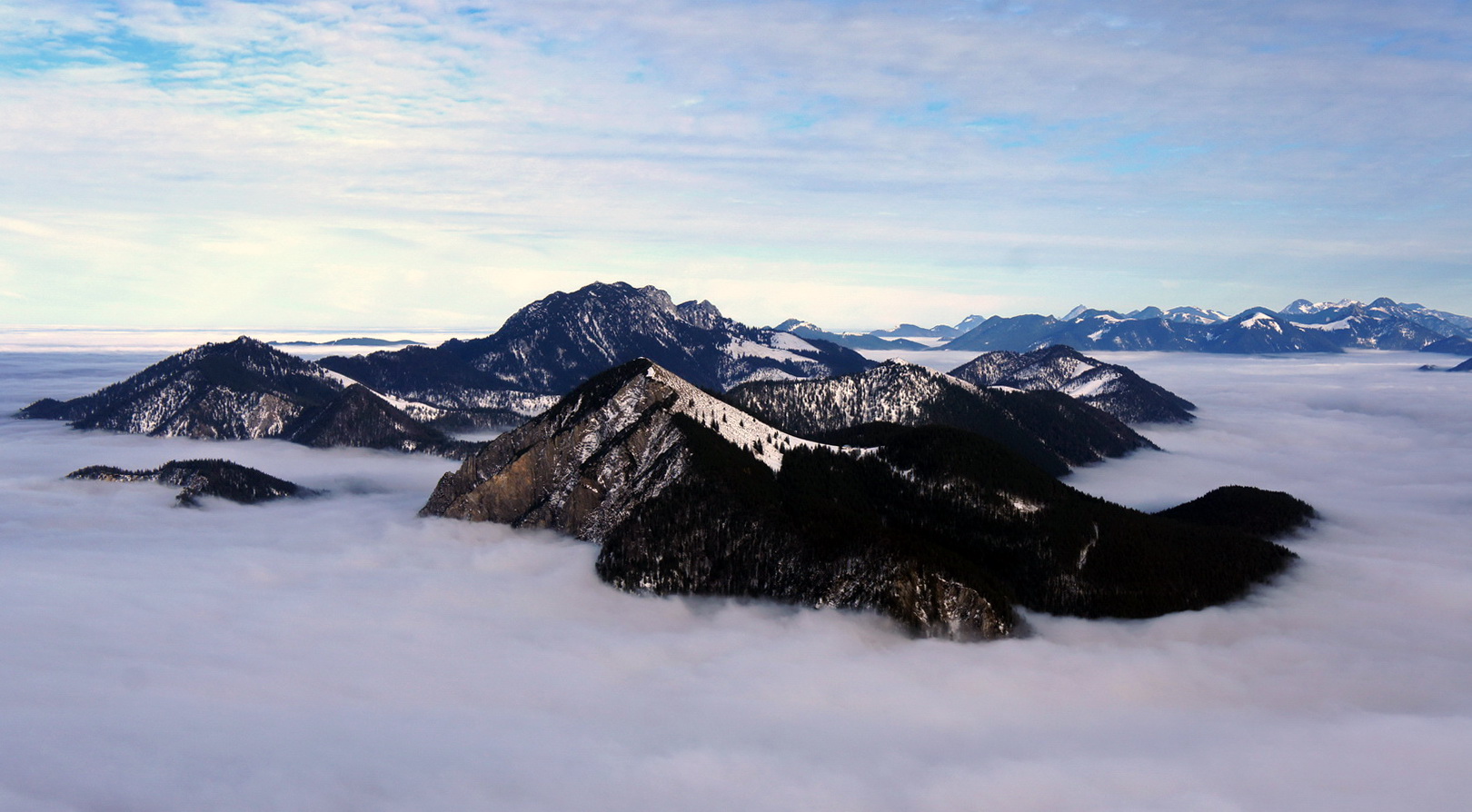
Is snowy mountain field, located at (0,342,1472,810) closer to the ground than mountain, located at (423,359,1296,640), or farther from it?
closer to the ground

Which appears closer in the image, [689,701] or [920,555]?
[689,701]

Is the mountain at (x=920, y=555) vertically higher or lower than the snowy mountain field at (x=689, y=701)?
higher

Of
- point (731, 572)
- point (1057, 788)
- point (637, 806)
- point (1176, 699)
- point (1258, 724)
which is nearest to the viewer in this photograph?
point (637, 806)

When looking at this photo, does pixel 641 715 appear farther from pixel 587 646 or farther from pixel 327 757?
pixel 327 757

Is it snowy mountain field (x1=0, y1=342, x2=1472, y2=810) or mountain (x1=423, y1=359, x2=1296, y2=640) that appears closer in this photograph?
snowy mountain field (x1=0, y1=342, x2=1472, y2=810)

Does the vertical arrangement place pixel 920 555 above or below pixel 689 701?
above

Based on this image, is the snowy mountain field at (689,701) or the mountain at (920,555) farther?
the mountain at (920,555)

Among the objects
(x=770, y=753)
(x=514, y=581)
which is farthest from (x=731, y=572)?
(x=770, y=753)

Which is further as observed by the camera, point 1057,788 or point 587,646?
point 587,646
